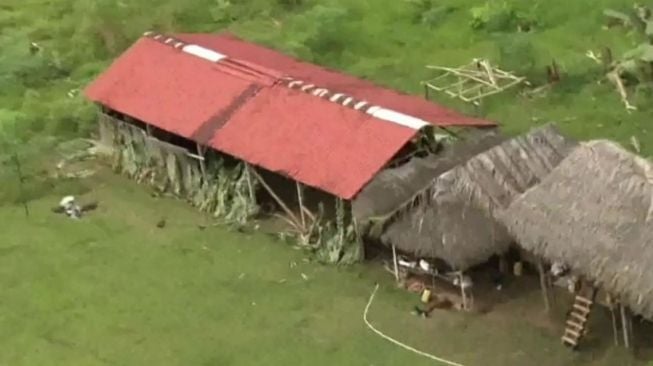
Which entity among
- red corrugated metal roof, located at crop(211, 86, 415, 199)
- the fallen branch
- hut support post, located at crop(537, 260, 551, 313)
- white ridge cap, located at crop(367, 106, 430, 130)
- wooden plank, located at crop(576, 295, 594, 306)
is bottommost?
the fallen branch

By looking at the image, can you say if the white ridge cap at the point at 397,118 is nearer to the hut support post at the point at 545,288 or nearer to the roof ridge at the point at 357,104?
the roof ridge at the point at 357,104

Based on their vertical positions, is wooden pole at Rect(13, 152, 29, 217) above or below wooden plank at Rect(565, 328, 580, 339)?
below

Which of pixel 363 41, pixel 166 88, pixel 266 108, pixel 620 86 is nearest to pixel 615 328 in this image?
pixel 266 108

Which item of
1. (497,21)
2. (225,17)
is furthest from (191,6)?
(497,21)

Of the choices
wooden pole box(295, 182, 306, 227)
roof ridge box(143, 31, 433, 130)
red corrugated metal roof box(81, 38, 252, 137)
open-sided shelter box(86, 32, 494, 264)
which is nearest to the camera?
open-sided shelter box(86, 32, 494, 264)

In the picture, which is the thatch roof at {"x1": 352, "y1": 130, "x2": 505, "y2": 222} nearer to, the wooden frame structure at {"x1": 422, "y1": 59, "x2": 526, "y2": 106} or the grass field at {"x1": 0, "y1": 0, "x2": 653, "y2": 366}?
the grass field at {"x1": 0, "y1": 0, "x2": 653, "y2": 366}

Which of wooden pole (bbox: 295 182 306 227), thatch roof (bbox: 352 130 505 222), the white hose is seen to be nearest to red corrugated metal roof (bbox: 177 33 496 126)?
thatch roof (bbox: 352 130 505 222)
